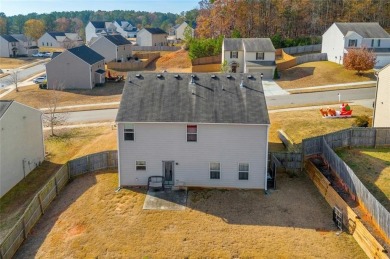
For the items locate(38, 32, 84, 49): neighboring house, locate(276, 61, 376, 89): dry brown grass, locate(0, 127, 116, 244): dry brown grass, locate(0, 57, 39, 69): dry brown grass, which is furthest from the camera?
locate(38, 32, 84, 49): neighboring house

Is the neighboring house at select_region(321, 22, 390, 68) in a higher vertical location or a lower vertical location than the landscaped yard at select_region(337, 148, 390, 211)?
higher

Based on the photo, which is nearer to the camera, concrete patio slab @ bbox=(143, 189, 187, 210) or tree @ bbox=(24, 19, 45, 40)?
concrete patio slab @ bbox=(143, 189, 187, 210)

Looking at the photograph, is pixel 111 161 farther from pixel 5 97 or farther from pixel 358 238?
pixel 5 97

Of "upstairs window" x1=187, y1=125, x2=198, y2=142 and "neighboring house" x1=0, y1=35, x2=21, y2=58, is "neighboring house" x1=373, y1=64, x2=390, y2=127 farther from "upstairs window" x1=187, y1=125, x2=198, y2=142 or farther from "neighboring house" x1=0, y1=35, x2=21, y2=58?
"neighboring house" x1=0, y1=35, x2=21, y2=58

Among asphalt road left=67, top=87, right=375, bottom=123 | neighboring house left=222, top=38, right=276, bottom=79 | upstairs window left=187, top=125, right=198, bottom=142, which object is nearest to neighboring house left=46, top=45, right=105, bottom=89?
asphalt road left=67, top=87, right=375, bottom=123

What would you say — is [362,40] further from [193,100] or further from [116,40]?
[116,40]

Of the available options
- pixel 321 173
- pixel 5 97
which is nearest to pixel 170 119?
pixel 321 173

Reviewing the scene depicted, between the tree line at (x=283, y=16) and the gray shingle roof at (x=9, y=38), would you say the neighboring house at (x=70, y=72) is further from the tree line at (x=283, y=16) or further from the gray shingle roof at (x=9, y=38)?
the gray shingle roof at (x=9, y=38)
